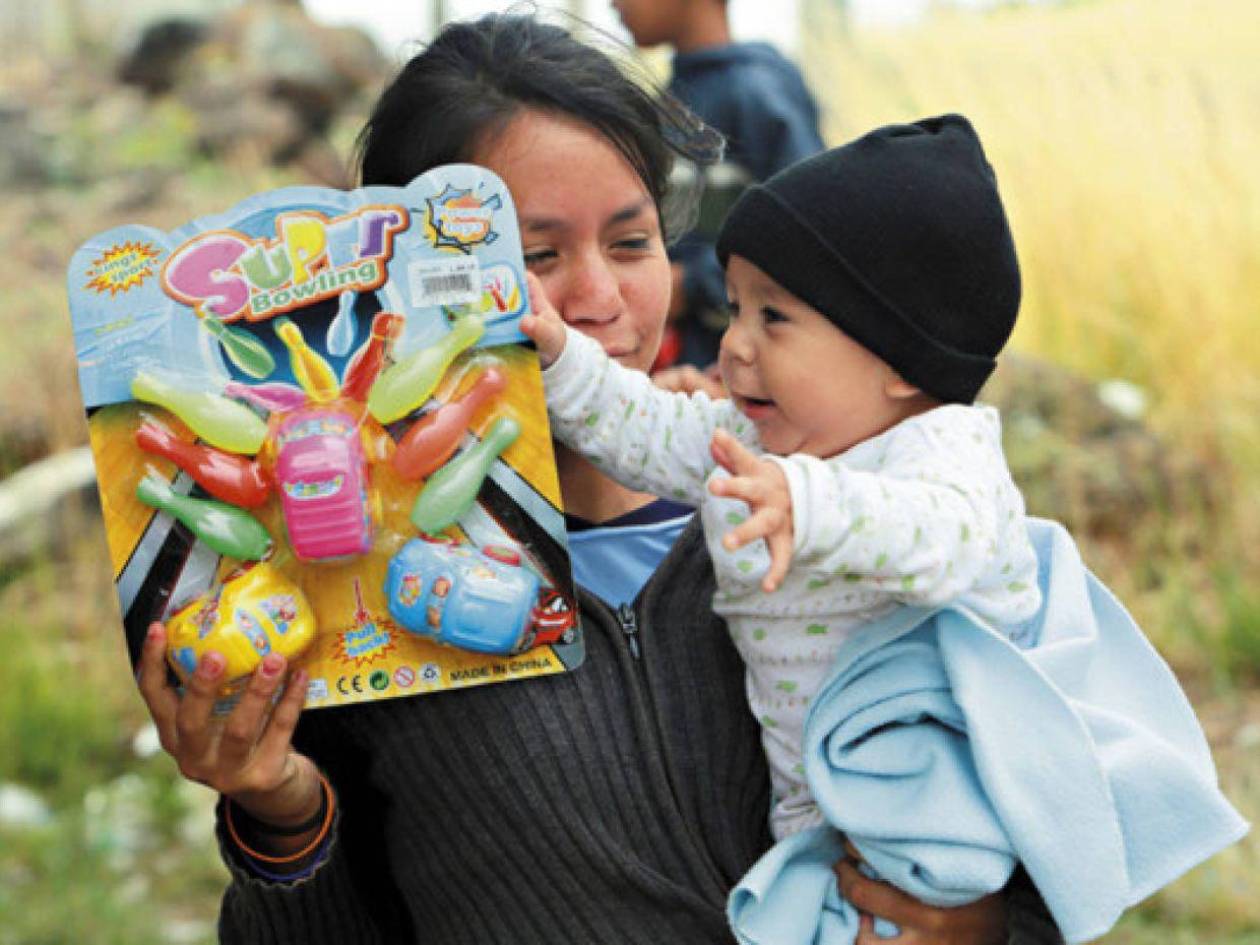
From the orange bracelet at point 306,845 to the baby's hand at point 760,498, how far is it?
57 centimetres

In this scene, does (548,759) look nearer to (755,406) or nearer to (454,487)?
(454,487)

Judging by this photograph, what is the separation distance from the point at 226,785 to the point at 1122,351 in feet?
15.5

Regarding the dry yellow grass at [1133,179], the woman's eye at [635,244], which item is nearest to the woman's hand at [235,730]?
the woman's eye at [635,244]

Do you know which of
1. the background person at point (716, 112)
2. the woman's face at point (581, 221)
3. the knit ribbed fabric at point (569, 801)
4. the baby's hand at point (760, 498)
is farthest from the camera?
the background person at point (716, 112)

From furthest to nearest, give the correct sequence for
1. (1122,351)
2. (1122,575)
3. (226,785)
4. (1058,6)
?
(1058,6), (1122,351), (1122,575), (226,785)

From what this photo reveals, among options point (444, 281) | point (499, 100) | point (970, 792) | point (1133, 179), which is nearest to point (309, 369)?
point (444, 281)

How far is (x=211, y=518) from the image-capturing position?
155cm

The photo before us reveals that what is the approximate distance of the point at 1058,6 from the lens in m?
7.53

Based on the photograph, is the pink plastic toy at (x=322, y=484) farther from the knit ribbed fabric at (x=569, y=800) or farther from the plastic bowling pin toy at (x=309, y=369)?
the knit ribbed fabric at (x=569, y=800)

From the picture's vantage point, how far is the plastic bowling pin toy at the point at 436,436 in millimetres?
1572

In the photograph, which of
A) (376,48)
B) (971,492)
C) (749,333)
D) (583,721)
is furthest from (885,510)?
(376,48)

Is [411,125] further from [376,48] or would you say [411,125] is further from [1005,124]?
[376,48]

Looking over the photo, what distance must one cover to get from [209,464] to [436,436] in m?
0.22

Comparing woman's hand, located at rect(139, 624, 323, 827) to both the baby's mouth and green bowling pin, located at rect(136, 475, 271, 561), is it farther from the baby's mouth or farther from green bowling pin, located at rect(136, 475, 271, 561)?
the baby's mouth
